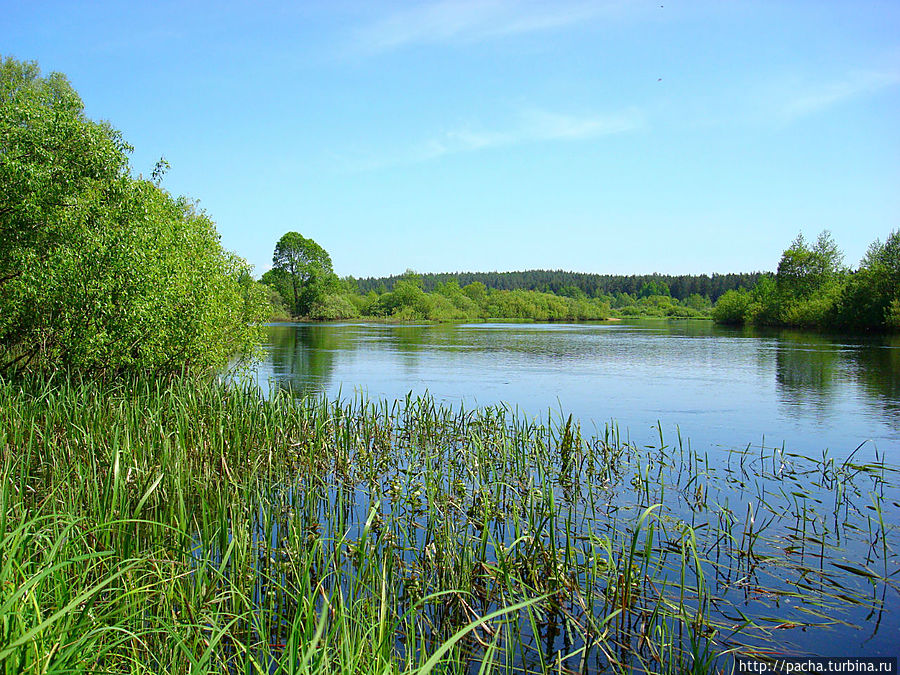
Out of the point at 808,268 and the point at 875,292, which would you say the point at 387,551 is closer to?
the point at 875,292

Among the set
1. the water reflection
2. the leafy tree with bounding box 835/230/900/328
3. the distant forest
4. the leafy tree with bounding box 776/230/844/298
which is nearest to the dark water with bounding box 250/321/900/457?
the water reflection

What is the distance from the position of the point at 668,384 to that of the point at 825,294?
49377 mm

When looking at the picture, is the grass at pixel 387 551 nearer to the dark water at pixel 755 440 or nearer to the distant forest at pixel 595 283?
the dark water at pixel 755 440

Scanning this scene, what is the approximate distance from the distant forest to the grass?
135m

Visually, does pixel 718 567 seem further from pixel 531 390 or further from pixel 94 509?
pixel 531 390

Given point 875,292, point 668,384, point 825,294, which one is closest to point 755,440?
point 668,384

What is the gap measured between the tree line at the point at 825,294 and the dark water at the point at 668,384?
47.0 feet

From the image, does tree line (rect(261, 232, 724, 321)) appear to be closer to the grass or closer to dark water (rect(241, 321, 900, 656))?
dark water (rect(241, 321, 900, 656))

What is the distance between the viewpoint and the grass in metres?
3.62

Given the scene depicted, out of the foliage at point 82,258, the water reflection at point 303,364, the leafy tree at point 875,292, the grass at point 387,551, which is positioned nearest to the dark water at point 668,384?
the water reflection at point 303,364

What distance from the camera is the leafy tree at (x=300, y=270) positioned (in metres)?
79.0

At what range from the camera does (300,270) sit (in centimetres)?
7969

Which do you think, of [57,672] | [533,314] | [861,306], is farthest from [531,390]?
[533,314]

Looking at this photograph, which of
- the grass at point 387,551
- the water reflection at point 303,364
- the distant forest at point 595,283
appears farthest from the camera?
the distant forest at point 595,283
